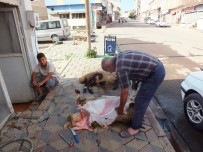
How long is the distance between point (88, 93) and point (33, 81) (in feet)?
4.87

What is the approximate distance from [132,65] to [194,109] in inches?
66.0

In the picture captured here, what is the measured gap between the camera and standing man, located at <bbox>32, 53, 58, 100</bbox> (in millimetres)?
4551

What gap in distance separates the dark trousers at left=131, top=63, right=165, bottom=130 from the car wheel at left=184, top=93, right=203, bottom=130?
96 centimetres

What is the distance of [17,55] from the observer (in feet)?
14.4

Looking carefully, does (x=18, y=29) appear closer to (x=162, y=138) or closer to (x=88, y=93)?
(x=88, y=93)

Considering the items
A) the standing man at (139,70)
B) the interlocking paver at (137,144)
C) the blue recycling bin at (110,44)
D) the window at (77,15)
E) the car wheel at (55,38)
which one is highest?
the window at (77,15)

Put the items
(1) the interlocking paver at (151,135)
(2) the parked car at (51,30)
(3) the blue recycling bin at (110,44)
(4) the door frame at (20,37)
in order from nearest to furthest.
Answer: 1. (1) the interlocking paver at (151,135)
2. (4) the door frame at (20,37)
3. (3) the blue recycling bin at (110,44)
4. (2) the parked car at (51,30)

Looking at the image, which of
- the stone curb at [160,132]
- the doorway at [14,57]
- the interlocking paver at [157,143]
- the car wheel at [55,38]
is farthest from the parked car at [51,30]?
the interlocking paver at [157,143]

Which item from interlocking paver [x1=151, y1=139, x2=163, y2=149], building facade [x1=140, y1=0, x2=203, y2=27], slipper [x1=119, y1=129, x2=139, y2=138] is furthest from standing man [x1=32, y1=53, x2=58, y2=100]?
building facade [x1=140, y1=0, x2=203, y2=27]

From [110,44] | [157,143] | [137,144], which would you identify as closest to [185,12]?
[110,44]

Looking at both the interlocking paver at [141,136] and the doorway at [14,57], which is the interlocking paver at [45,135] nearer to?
the interlocking paver at [141,136]

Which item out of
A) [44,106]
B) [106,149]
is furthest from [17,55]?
[106,149]

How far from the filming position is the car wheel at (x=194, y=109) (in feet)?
10.4

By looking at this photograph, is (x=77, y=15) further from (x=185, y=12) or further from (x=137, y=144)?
(x=137, y=144)
